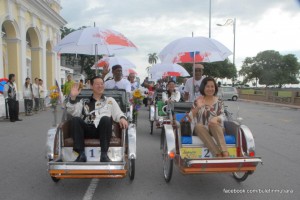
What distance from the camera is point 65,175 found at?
13.0ft

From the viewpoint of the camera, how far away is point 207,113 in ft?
16.3

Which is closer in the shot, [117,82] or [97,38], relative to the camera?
[97,38]

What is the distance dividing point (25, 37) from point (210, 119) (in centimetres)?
1979

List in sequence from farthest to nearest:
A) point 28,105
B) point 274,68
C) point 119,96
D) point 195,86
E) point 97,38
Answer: point 274,68, point 28,105, point 195,86, point 97,38, point 119,96

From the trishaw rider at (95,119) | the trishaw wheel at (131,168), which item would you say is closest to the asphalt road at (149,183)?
the trishaw wheel at (131,168)

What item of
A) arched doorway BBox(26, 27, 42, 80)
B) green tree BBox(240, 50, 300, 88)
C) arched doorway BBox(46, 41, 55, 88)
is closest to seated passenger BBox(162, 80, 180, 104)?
arched doorway BBox(26, 27, 42, 80)

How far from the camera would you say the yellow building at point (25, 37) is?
19.8 meters

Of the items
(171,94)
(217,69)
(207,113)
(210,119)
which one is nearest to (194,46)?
(207,113)

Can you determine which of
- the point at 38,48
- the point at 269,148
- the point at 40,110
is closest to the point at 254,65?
the point at 38,48

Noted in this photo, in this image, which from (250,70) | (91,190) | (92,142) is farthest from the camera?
(250,70)

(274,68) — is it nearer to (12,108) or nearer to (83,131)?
(12,108)

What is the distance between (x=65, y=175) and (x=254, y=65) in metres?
79.3

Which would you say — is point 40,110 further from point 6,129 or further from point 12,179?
point 12,179

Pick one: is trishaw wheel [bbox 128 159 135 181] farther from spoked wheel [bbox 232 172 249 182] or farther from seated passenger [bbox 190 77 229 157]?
spoked wheel [bbox 232 172 249 182]
